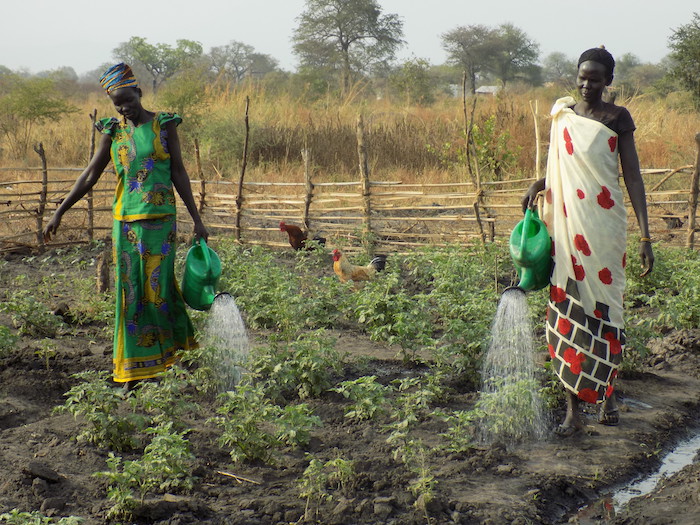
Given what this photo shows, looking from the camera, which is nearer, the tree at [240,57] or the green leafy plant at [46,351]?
the green leafy plant at [46,351]

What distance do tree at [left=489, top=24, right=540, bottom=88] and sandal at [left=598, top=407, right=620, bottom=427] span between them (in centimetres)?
3855

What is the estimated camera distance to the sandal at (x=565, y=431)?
387 cm

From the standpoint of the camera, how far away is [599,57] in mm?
3684

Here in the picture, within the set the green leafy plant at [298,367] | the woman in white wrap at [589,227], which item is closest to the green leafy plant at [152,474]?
the green leafy plant at [298,367]

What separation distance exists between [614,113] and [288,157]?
14.0 m

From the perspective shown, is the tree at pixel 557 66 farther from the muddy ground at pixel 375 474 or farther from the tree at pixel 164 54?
the muddy ground at pixel 375 474

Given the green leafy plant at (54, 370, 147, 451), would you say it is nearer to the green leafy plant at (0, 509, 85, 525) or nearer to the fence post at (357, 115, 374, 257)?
the green leafy plant at (0, 509, 85, 525)

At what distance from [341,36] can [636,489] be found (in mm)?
33420

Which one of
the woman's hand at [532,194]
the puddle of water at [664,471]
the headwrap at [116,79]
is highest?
the headwrap at [116,79]

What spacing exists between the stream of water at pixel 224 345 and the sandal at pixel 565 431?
5.19ft

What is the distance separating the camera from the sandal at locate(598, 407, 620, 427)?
13.2ft

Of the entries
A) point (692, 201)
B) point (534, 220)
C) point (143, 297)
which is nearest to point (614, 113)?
point (534, 220)

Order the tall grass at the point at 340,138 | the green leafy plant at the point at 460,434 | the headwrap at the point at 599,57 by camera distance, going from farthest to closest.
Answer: the tall grass at the point at 340,138, the headwrap at the point at 599,57, the green leafy plant at the point at 460,434

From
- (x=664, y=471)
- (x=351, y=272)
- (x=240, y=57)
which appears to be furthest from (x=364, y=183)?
(x=240, y=57)
